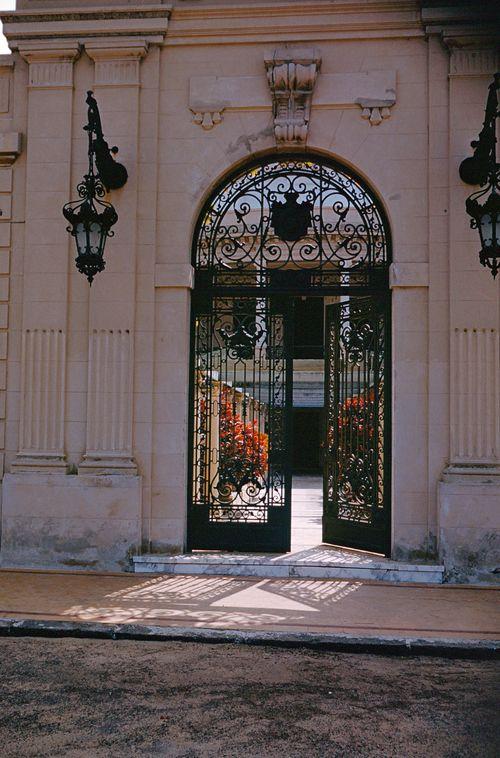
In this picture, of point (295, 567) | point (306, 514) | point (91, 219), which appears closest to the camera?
point (91, 219)

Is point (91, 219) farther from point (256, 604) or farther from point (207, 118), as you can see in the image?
point (256, 604)

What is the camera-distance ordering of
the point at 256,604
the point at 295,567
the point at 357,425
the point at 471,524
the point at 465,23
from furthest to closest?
the point at 357,425 → the point at 465,23 → the point at 295,567 → the point at 471,524 → the point at 256,604

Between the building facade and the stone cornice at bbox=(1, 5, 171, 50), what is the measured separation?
23 mm

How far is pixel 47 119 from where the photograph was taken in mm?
8664

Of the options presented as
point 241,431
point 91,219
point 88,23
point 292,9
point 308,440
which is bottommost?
point 308,440

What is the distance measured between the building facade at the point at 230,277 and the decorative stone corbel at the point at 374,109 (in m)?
0.03

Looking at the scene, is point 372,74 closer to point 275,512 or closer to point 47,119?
point 47,119

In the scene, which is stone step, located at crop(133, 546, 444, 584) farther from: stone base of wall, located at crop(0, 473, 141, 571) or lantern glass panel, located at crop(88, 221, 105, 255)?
lantern glass panel, located at crop(88, 221, 105, 255)

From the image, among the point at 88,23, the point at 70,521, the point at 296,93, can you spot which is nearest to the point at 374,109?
the point at 296,93

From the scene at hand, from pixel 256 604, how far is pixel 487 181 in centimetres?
474

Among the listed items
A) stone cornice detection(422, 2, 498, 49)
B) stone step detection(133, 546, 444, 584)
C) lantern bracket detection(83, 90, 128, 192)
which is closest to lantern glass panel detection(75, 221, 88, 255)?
lantern bracket detection(83, 90, 128, 192)

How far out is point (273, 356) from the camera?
860cm

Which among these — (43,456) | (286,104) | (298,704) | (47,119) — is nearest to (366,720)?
(298,704)

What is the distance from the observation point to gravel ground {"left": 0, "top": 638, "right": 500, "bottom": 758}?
13.0 ft
